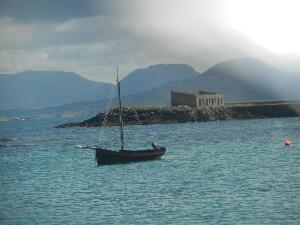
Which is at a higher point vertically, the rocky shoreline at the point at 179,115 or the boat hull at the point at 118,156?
the rocky shoreline at the point at 179,115

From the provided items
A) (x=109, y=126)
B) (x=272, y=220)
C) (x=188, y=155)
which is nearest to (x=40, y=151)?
(x=188, y=155)

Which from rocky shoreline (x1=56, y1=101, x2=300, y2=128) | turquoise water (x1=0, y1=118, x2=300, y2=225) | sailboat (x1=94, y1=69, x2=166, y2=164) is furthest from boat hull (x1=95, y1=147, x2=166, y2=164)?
rocky shoreline (x1=56, y1=101, x2=300, y2=128)

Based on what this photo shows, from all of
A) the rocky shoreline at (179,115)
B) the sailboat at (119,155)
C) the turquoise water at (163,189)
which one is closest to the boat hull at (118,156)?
the sailboat at (119,155)

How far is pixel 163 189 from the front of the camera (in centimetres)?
4866

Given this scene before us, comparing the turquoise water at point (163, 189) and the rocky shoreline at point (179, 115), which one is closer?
the turquoise water at point (163, 189)

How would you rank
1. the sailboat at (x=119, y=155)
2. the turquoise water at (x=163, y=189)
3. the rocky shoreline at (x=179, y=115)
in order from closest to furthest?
the turquoise water at (x=163, y=189), the sailboat at (x=119, y=155), the rocky shoreline at (x=179, y=115)

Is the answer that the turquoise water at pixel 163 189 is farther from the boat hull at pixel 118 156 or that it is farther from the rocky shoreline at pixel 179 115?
the rocky shoreline at pixel 179 115

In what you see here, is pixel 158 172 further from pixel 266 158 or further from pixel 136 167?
pixel 266 158

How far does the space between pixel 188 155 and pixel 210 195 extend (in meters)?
34.4

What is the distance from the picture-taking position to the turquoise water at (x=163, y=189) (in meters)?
37.8

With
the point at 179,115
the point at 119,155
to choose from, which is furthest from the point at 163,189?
the point at 179,115

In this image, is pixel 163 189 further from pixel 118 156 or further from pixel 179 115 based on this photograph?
pixel 179 115

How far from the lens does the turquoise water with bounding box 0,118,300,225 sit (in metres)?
37.8

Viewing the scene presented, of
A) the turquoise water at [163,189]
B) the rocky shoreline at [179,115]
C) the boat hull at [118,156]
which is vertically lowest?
the turquoise water at [163,189]
